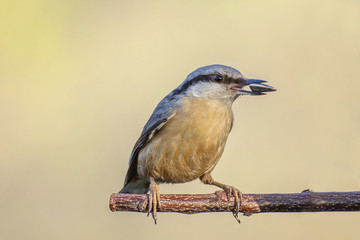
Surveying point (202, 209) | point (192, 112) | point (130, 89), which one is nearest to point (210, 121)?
point (192, 112)

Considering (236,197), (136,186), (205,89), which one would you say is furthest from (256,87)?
(136,186)

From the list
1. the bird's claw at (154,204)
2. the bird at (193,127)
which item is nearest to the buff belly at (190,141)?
the bird at (193,127)

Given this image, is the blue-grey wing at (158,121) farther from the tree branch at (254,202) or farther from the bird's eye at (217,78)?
the tree branch at (254,202)

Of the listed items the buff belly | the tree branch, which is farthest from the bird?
the tree branch

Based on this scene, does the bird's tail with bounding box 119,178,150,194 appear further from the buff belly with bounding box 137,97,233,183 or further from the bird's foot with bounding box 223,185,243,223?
the bird's foot with bounding box 223,185,243,223

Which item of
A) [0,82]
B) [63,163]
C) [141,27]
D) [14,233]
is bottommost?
[14,233]

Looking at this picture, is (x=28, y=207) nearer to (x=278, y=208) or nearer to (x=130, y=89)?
(x=130, y=89)
